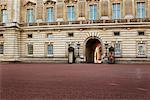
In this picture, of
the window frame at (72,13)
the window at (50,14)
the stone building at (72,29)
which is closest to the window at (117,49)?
the stone building at (72,29)

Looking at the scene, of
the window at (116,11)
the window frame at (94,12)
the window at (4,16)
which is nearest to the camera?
the window at (116,11)

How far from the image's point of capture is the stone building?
34312 millimetres

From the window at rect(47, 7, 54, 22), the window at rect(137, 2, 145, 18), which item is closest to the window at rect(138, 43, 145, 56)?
the window at rect(137, 2, 145, 18)

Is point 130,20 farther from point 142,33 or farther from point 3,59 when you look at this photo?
point 3,59

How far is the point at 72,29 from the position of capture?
36.2 meters

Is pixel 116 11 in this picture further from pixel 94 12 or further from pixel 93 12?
pixel 93 12

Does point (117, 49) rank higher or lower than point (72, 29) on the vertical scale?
lower

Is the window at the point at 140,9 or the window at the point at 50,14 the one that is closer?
the window at the point at 140,9

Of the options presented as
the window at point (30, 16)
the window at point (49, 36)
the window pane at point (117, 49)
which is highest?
the window at point (30, 16)

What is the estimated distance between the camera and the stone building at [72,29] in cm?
3431

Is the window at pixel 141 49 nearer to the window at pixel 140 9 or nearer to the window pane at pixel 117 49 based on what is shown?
the window pane at pixel 117 49

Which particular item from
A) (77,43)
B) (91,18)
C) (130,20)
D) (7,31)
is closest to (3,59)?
(7,31)

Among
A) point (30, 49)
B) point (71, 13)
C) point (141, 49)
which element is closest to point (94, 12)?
point (71, 13)

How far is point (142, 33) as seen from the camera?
34281 millimetres
